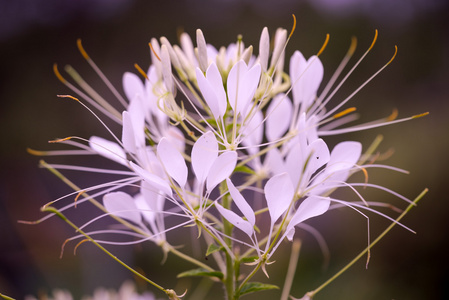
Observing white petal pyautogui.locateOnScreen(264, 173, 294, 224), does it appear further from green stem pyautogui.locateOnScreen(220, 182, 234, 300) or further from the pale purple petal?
green stem pyautogui.locateOnScreen(220, 182, 234, 300)

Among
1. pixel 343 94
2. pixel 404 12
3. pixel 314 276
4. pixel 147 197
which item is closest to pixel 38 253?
pixel 314 276

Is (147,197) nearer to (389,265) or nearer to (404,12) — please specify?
(389,265)

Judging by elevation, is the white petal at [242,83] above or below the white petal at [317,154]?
above

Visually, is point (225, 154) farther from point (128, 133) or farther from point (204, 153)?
point (128, 133)

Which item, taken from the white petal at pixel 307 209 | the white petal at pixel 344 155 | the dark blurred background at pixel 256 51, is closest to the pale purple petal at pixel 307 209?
the white petal at pixel 307 209

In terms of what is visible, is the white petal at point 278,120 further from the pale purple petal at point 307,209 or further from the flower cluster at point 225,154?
the pale purple petal at point 307,209

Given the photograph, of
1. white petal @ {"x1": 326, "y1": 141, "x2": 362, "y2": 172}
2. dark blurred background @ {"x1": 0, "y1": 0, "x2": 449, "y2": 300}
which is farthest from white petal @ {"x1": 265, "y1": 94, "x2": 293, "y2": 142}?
dark blurred background @ {"x1": 0, "y1": 0, "x2": 449, "y2": 300}
